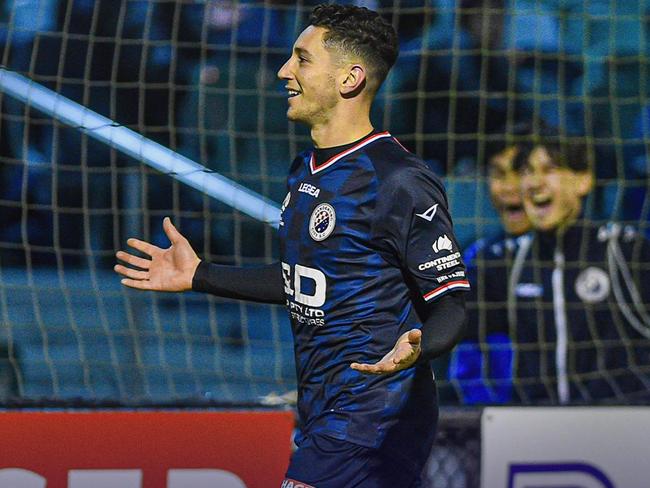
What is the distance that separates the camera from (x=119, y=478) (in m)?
4.36

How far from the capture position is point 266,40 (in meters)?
5.73

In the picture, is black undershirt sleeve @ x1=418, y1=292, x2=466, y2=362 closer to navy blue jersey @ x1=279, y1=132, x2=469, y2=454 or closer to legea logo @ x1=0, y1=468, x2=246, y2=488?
navy blue jersey @ x1=279, y1=132, x2=469, y2=454

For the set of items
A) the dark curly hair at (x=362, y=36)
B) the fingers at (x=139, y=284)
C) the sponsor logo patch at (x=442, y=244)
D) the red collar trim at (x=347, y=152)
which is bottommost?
the fingers at (x=139, y=284)

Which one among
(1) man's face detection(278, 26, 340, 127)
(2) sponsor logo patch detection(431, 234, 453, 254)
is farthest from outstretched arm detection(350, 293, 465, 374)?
(1) man's face detection(278, 26, 340, 127)

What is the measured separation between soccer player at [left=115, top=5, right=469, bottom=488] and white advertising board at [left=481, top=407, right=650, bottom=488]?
148 cm

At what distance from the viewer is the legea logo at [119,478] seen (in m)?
4.32

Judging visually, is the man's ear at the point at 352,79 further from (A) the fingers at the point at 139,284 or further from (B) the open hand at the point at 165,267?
(A) the fingers at the point at 139,284

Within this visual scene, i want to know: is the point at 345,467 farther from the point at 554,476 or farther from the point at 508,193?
the point at 508,193

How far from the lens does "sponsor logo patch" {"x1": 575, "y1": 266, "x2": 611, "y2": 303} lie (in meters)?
5.52

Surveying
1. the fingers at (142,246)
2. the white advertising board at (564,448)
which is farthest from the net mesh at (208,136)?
the fingers at (142,246)

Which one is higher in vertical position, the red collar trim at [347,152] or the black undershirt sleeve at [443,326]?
the red collar trim at [347,152]

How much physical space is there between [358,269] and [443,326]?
0.28m

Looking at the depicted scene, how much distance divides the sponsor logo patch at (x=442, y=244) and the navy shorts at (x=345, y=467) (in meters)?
0.49

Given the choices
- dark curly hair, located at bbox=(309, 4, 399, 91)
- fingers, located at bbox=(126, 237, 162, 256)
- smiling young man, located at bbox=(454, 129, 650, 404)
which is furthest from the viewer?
smiling young man, located at bbox=(454, 129, 650, 404)
